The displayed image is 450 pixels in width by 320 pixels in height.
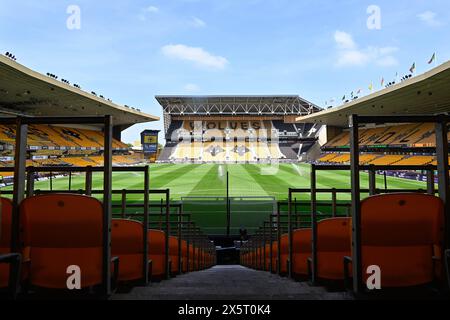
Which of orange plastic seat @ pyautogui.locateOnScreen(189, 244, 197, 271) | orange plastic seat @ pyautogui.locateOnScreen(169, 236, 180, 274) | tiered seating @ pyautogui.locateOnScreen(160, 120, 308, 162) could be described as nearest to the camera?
orange plastic seat @ pyautogui.locateOnScreen(169, 236, 180, 274)

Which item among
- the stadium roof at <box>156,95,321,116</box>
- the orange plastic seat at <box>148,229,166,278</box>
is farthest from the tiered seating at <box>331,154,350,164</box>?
the orange plastic seat at <box>148,229,166,278</box>

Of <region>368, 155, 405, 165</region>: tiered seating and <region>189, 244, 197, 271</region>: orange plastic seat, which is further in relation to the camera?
<region>368, 155, 405, 165</region>: tiered seating

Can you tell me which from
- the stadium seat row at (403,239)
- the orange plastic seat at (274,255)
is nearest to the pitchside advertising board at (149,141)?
the orange plastic seat at (274,255)

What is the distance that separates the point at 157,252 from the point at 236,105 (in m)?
58.9

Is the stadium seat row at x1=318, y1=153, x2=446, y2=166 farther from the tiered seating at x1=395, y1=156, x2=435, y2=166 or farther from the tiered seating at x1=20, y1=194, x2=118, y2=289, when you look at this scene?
the tiered seating at x1=20, y1=194, x2=118, y2=289

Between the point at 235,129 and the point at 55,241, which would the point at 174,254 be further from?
the point at 235,129

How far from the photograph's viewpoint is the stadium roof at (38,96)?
20.6 m

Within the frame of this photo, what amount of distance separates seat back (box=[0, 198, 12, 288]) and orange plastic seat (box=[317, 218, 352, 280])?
265 centimetres

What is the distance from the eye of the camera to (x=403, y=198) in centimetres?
199

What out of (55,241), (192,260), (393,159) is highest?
(393,159)

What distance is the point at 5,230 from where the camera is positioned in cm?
217

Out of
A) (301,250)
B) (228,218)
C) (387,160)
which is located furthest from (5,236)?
(387,160)

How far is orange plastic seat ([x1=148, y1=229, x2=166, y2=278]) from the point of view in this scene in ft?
12.7
